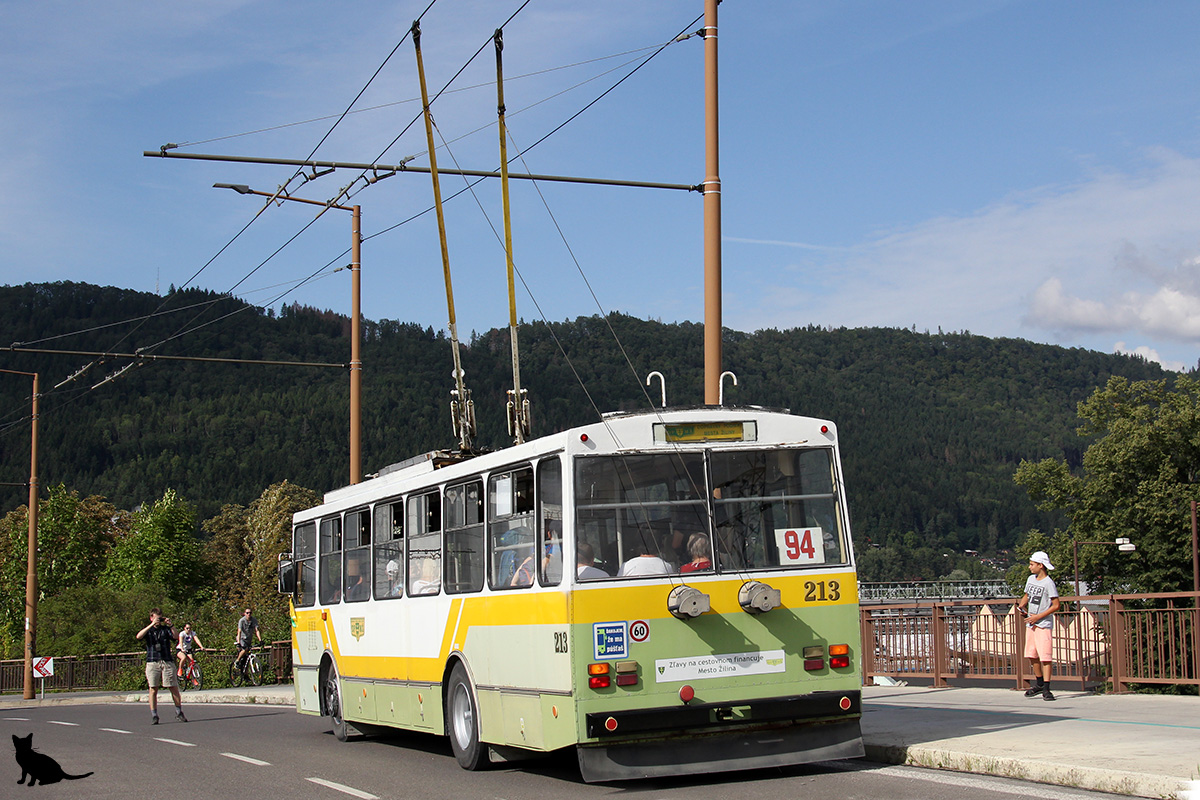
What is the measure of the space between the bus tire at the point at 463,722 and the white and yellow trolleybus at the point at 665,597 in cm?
4

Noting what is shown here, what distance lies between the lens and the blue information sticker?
9.80 m

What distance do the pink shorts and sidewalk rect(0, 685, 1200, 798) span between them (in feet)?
1.64

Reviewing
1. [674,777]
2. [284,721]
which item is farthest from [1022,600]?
[284,721]

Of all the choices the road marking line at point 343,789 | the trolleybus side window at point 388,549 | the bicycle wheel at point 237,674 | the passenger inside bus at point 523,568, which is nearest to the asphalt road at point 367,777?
the road marking line at point 343,789

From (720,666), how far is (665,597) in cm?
67

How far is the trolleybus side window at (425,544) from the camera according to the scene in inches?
489

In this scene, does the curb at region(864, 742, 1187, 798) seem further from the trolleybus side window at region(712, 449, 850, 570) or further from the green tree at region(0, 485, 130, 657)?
the green tree at region(0, 485, 130, 657)

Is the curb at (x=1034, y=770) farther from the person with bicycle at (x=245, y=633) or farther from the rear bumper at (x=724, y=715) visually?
the person with bicycle at (x=245, y=633)

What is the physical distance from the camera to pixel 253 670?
110 feet

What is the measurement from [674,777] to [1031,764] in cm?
286

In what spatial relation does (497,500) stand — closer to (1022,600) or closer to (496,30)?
(496,30)

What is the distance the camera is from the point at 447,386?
18862 cm

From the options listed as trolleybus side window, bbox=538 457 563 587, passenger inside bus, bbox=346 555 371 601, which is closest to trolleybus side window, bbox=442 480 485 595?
trolleybus side window, bbox=538 457 563 587

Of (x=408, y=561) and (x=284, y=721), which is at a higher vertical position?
(x=408, y=561)
